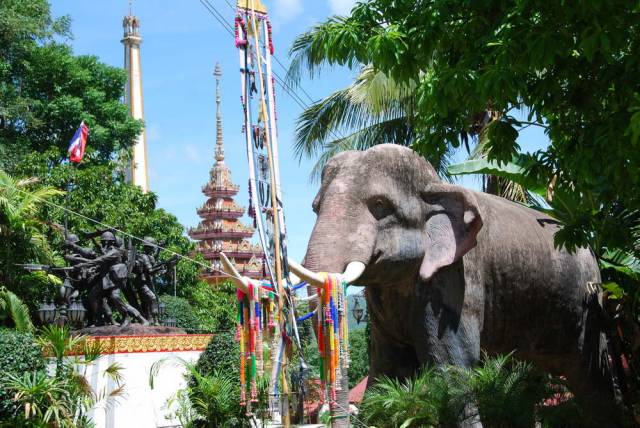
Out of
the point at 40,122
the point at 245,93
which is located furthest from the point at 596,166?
the point at 40,122

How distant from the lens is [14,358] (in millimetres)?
11891

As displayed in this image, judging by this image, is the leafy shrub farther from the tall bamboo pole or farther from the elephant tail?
the tall bamboo pole

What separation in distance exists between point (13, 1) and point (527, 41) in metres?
21.3

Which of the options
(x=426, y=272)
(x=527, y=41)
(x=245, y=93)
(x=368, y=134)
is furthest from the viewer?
(x=368, y=134)

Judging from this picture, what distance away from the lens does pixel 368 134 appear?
16.9 meters

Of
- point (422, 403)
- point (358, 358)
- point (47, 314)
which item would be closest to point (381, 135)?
point (47, 314)

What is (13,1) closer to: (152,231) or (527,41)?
(152,231)

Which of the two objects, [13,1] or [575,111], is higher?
[13,1]

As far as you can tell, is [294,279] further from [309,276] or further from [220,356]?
[220,356]

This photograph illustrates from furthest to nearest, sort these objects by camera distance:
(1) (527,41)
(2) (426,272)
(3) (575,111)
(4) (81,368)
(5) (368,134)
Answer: (5) (368,134) → (4) (81,368) → (2) (426,272) → (3) (575,111) → (1) (527,41)

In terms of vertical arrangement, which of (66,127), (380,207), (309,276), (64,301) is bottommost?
(309,276)

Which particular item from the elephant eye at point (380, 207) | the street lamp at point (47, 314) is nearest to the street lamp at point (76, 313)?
the street lamp at point (47, 314)

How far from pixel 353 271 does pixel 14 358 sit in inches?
263

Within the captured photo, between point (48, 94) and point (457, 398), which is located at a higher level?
point (48, 94)
